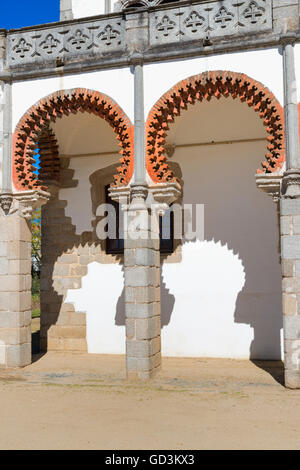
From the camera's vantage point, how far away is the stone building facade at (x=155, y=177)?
668 centimetres

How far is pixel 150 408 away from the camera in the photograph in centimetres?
558

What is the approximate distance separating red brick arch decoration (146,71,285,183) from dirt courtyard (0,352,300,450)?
2838 millimetres

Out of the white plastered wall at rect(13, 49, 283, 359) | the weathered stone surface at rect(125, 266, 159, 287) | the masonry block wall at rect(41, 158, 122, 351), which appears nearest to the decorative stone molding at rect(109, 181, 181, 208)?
the weathered stone surface at rect(125, 266, 159, 287)

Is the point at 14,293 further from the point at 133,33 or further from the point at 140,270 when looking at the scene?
the point at 133,33

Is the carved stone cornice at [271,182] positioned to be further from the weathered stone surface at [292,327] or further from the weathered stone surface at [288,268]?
the weathered stone surface at [292,327]

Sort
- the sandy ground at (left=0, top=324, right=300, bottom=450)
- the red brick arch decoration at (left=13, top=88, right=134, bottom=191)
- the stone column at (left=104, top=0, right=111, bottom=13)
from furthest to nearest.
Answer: the stone column at (left=104, top=0, right=111, bottom=13)
the red brick arch decoration at (left=13, top=88, right=134, bottom=191)
the sandy ground at (left=0, top=324, right=300, bottom=450)

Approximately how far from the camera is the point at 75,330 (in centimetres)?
898

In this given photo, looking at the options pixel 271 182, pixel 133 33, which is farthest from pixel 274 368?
pixel 133 33

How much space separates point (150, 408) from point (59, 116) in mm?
4551

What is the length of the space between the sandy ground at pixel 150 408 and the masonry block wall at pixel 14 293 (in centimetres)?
31

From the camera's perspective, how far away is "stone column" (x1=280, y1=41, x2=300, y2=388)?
6.19 meters

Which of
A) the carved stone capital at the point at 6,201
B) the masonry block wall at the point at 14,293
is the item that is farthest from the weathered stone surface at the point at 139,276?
the carved stone capital at the point at 6,201

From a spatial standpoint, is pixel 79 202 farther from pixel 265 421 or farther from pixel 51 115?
pixel 265 421

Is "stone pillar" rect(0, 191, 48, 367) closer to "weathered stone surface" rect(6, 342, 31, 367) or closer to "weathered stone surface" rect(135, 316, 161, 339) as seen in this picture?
"weathered stone surface" rect(6, 342, 31, 367)
